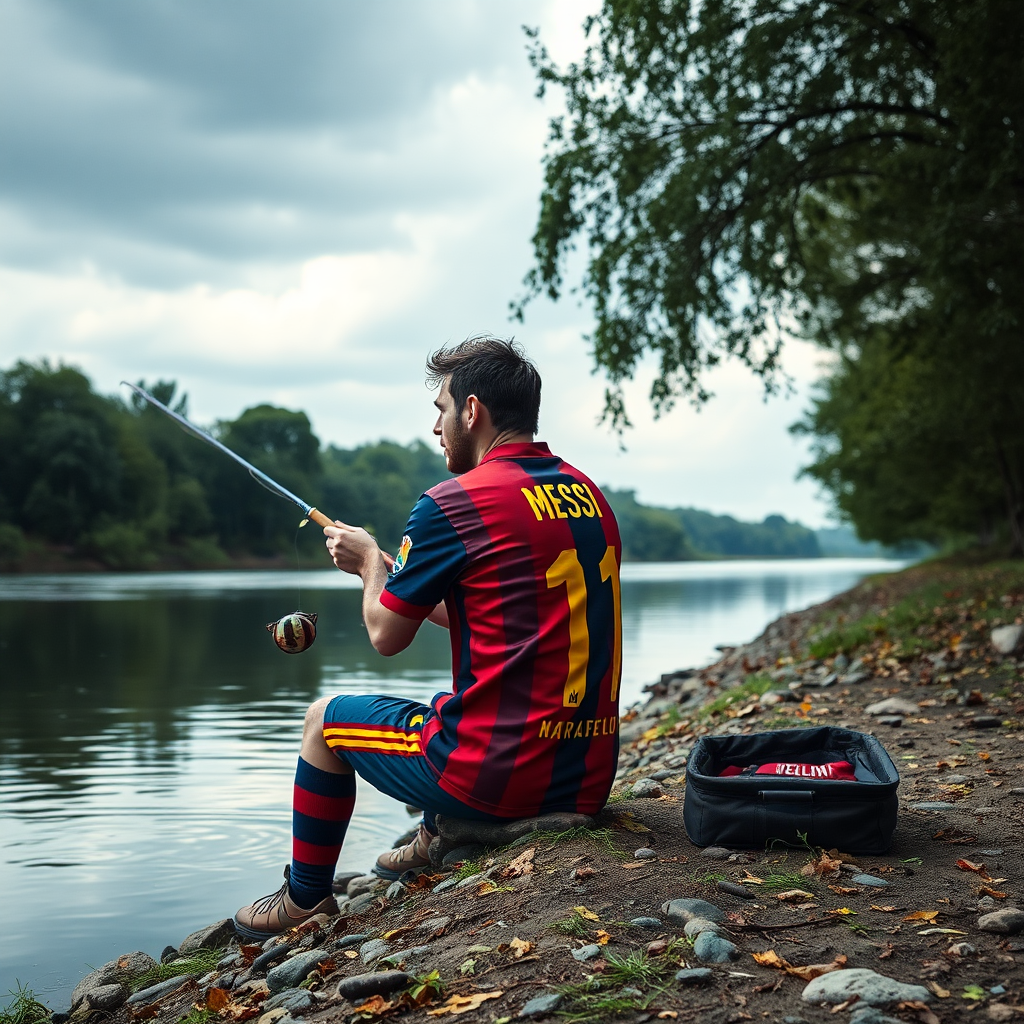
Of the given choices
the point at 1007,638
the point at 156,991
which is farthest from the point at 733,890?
the point at 1007,638

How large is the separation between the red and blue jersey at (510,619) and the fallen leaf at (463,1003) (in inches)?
Answer: 35.8

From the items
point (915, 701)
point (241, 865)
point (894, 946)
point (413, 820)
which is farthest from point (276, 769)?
point (894, 946)

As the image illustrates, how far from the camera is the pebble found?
3.36 meters

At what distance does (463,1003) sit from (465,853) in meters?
1.27

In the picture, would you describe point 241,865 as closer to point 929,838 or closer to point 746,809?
point 746,809

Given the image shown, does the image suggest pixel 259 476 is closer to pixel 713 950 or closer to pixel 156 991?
pixel 156 991

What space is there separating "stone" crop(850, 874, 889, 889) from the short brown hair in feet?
6.08

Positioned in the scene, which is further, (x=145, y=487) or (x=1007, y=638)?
(x=145, y=487)

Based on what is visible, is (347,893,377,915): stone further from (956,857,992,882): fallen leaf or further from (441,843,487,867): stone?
(956,857,992,882): fallen leaf

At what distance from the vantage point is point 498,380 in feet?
12.4

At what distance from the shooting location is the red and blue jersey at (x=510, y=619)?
3531 mm

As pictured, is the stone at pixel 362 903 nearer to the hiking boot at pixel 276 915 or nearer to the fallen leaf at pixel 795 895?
the hiking boot at pixel 276 915

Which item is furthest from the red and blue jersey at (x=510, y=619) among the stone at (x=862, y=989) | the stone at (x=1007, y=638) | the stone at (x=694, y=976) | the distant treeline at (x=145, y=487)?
the distant treeline at (x=145, y=487)

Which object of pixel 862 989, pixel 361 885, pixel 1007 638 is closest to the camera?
pixel 862 989
